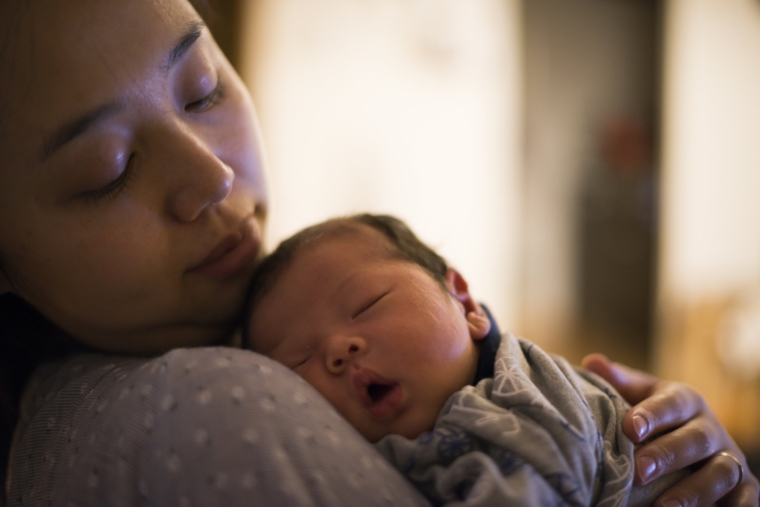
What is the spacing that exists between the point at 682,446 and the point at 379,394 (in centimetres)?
50

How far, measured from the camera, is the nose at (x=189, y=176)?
808 millimetres

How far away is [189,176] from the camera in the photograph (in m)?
0.81

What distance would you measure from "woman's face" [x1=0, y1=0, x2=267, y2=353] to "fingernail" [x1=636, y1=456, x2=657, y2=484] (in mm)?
685

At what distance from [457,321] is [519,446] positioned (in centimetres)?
25

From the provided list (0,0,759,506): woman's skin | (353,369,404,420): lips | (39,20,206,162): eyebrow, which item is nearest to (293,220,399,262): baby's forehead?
(0,0,759,506): woman's skin

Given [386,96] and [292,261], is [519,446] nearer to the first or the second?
[292,261]

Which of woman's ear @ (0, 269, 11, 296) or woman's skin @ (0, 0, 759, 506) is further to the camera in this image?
woman's ear @ (0, 269, 11, 296)

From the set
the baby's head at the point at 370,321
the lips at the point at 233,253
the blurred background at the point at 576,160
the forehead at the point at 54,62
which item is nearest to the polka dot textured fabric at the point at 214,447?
the baby's head at the point at 370,321

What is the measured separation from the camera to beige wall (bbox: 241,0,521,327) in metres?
2.76

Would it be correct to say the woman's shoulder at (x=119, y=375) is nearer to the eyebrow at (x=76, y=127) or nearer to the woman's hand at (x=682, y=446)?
the eyebrow at (x=76, y=127)

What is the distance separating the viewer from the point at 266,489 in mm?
532

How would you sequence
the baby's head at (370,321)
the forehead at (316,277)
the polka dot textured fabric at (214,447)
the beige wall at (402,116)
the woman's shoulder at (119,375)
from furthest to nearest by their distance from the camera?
1. the beige wall at (402,116)
2. the forehead at (316,277)
3. the baby's head at (370,321)
4. the woman's shoulder at (119,375)
5. the polka dot textured fabric at (214,447)

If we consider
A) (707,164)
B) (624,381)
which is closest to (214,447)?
(624,381)

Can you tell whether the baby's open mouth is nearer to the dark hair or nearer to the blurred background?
the dark hair
